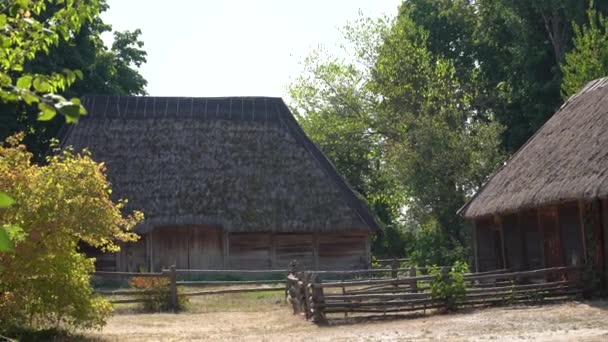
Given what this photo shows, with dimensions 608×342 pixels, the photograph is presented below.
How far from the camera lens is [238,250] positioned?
33625 mm

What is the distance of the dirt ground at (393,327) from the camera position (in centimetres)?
1521

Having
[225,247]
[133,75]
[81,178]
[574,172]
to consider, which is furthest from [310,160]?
[81,178]

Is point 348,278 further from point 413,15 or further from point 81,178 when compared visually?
point 413,15

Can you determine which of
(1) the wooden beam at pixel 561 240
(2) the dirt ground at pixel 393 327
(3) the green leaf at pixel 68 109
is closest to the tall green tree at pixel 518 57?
(1) the wooden beam at pixel 561 240

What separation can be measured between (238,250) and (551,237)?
13011 mm

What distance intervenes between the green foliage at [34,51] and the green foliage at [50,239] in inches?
295

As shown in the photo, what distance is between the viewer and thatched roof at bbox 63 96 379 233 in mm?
33031

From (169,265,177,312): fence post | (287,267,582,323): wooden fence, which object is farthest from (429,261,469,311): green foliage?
(169,265,177,312): fence post

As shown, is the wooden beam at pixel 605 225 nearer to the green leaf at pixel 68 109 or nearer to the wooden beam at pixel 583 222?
the wooden beam at pixel 583 222

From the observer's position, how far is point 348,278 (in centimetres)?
3172

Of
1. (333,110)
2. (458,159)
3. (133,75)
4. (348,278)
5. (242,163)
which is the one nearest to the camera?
(348,278)

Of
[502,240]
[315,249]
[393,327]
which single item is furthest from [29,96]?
→ [315,249]

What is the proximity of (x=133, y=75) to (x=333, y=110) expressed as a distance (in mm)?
10292

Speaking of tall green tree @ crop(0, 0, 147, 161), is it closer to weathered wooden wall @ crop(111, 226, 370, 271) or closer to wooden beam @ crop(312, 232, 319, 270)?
weathered wooden wall @ crop(111, 226, 370, 271)
